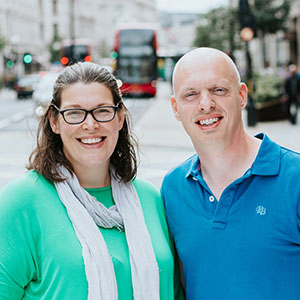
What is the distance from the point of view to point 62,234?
230 cm

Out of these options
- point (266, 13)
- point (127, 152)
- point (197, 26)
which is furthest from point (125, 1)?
point (127, 152)

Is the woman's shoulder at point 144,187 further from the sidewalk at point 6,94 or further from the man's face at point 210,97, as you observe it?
the sidewalk at point 6,94

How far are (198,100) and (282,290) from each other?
0.90m

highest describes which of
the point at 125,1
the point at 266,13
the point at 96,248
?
the point at 125,1

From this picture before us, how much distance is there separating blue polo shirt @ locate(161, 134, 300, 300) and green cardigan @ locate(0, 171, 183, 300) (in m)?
0.20

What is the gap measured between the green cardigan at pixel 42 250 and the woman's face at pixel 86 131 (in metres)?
0.20

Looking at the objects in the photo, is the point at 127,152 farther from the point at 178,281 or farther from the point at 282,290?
the point at 282,290

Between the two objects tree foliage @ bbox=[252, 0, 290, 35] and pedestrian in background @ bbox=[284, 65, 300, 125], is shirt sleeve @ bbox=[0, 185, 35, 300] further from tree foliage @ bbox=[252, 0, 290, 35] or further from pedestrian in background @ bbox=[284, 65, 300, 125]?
tree foliage @ bbox=[252, 0, 290, 35]

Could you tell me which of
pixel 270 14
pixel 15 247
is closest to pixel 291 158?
pixel 15 247

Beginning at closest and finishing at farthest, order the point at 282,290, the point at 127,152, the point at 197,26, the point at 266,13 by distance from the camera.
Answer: the point at 282,290 → the point at 127,152 → the point at 266,13 → the point at 197,26

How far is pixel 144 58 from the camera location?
32.2m

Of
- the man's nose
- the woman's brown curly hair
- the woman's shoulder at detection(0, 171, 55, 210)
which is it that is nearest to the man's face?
the man's nose

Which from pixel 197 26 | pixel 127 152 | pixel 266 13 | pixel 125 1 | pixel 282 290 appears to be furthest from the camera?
pixel 125 1

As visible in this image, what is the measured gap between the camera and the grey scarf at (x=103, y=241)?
2.25m
